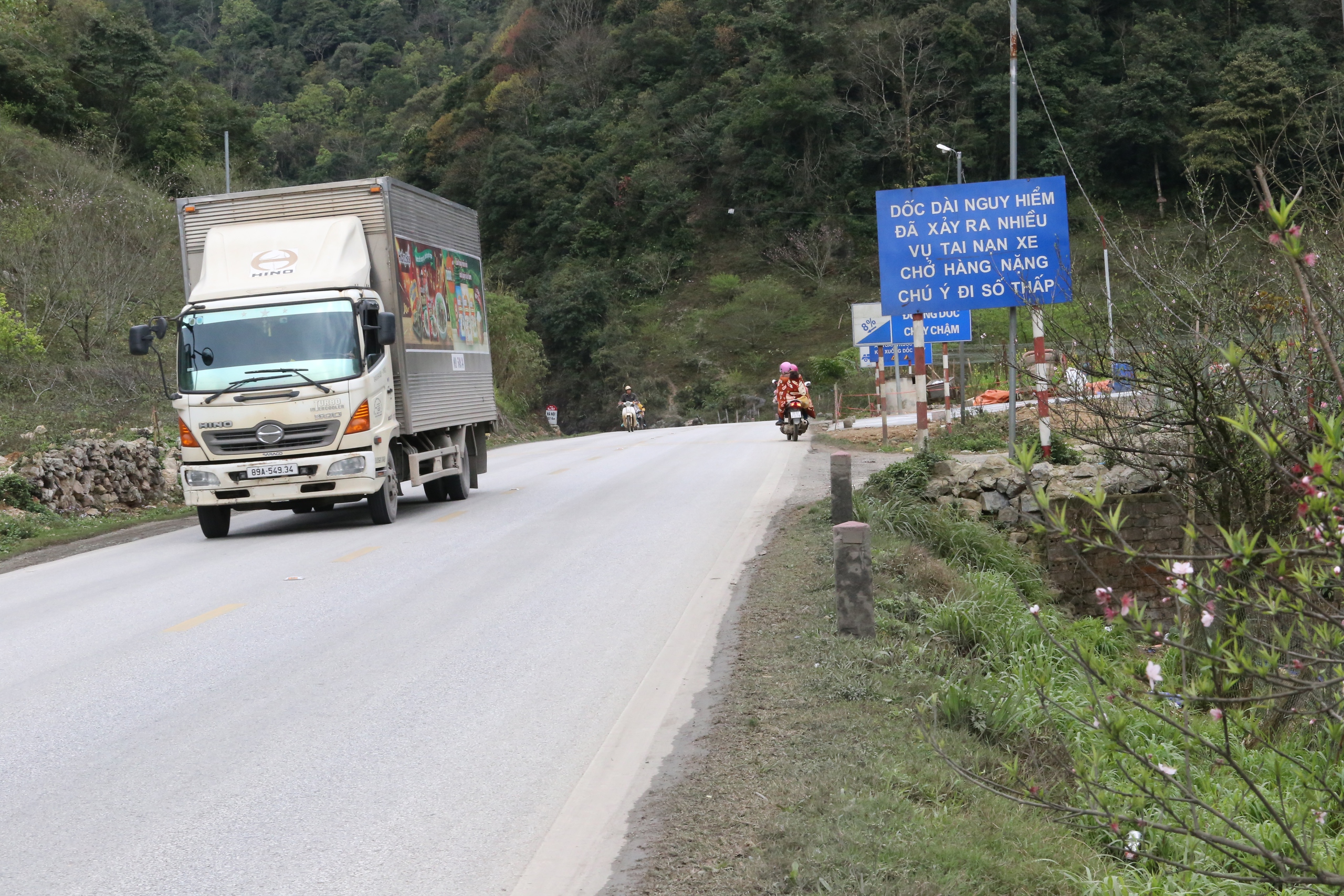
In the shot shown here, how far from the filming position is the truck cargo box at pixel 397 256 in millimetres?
16234

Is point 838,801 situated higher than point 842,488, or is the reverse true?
point 842,488

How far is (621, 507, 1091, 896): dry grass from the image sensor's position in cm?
433

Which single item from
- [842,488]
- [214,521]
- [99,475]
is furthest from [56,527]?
[842,488]

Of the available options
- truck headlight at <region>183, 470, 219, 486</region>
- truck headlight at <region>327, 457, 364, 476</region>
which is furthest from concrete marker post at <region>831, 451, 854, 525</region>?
truck headlight at <region>183, 470, 219, 486</region>

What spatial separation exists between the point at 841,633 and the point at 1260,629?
9.07 feet

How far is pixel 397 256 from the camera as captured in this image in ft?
53.7

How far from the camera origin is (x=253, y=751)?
6195mm

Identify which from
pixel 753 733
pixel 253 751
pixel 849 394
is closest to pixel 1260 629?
pixel 753 733

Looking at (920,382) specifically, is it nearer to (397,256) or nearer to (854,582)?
(397,256)

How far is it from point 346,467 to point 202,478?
5.47 feet

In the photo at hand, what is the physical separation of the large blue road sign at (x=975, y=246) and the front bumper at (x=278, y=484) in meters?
7.49

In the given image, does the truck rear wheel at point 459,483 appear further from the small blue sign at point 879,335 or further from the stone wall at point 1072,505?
the small blue sign at point 879,335

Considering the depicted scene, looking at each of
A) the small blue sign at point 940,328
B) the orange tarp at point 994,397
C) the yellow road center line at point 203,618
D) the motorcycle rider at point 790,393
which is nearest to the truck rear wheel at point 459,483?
the yellow road center line at point 203,618

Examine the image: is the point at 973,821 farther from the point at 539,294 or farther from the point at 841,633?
the point at 539,294
